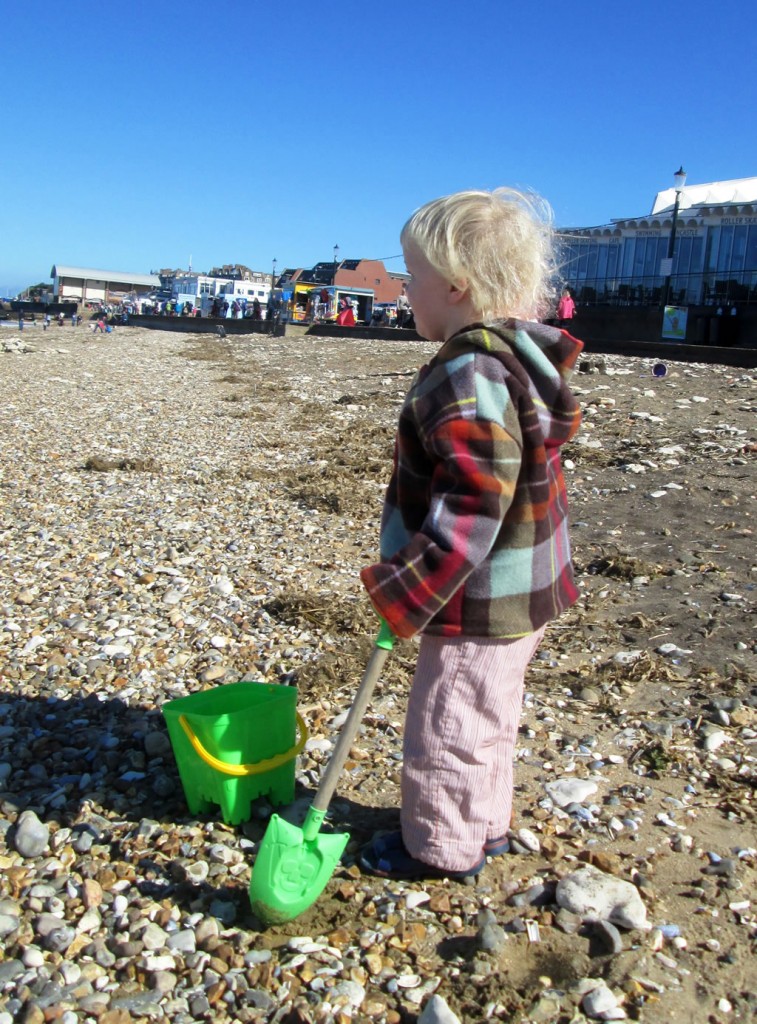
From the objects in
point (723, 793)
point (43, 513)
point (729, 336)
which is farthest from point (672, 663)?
point (729, 336)

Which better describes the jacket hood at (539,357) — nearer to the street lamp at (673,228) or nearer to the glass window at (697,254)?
the street lamp at (673,228)

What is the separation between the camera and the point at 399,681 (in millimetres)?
4121

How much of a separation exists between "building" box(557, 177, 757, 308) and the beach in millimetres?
22925

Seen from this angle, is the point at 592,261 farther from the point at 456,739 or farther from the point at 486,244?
the point at 456,739

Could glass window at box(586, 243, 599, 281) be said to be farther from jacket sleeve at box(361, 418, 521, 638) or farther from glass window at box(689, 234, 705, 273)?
jacket sleeve at box(361, 418, 521, 638)

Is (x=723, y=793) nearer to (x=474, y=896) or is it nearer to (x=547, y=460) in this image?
(x=474, y=896)

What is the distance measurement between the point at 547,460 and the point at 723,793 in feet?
4.79

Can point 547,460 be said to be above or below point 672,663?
above

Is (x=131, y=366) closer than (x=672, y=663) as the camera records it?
No

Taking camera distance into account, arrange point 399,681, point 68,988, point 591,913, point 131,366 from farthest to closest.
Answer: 1. point 131,366
2. point 399,681
3. point 591,913
4. point 68,988

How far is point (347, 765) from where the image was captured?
338 centimetres

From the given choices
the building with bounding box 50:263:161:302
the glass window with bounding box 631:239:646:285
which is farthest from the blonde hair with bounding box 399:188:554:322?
the building with bounding box 50:263:161:302

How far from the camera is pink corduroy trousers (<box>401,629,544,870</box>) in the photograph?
2.46 m

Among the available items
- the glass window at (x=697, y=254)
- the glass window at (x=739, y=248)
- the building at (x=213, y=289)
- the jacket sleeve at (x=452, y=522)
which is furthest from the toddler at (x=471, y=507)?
the building at (x=213, y=289)
